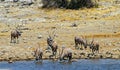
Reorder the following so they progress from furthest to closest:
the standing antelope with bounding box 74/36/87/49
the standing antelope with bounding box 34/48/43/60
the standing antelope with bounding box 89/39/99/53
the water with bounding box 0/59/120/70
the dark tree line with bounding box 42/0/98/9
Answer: the dark tree line with bounding box 42/0/98/9, the standing antelope with bounding box 74/36/87/49, the standing antelope with bounding box 89/39/99/53, the standing antelope with bounding box 34/48/43/60, the water with bounding box 0/59/120/70

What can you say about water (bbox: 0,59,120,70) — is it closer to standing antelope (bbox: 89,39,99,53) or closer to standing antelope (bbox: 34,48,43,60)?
standing antelope (bbox: 34,48,43,60)

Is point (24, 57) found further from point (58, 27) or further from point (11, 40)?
point (58, 27)

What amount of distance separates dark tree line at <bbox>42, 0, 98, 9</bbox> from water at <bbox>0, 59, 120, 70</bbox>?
23774mm

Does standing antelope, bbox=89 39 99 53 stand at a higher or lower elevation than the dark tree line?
higher

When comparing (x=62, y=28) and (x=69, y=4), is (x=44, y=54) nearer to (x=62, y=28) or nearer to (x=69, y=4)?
(x=62, y=28)

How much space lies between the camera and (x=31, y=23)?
155 ft

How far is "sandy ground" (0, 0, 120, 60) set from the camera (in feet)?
111

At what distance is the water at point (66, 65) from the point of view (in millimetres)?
28938

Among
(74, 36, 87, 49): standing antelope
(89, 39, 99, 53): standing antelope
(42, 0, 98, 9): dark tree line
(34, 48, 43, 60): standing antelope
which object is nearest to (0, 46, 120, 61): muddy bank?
(89, 39, 99, 53): standing antelope

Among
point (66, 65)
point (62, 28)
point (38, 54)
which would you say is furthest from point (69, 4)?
point (66, 65)

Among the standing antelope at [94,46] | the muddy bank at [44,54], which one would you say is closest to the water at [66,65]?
the muddy bank at [44,54]

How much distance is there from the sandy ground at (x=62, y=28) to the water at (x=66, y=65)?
3.93 feet

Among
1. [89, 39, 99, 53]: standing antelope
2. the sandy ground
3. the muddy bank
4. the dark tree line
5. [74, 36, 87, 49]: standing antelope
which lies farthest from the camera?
the dark tree line

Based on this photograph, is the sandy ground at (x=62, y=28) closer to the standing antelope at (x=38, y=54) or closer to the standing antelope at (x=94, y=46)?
the standing antelope at (x=94, y=46)
